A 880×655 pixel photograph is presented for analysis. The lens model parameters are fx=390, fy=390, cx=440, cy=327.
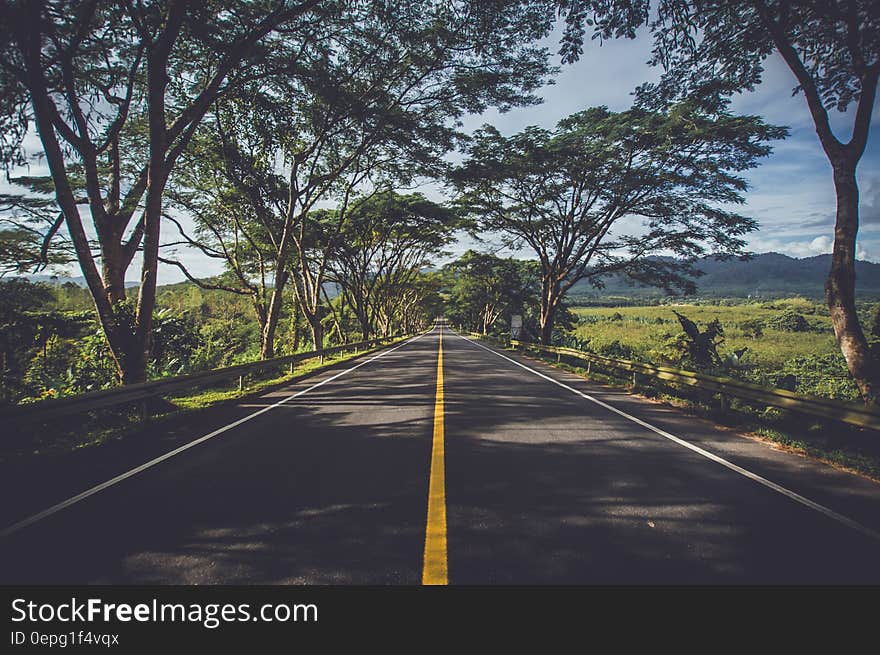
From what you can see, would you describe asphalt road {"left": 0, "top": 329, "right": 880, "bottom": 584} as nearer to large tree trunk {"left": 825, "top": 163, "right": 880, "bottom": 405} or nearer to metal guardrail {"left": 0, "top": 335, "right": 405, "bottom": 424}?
metal guardrail {"left": 0, "top": 335, "right": 405, "bottom": 424}

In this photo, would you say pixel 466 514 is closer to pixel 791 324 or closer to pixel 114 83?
pixel 114 83

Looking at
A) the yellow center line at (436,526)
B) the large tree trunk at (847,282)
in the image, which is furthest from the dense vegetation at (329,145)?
the yellow center line at (436,526)

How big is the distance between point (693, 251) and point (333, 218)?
19574mm

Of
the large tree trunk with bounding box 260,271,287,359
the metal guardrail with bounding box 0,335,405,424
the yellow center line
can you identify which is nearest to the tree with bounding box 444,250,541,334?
the large tree trunk with bounding box 260,271,287,359

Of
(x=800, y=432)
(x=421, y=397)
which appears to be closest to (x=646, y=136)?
(x=800, y=432)

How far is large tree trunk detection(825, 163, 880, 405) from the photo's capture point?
6602 mm

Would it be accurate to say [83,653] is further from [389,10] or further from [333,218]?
[333,218]

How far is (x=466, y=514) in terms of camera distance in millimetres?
3449

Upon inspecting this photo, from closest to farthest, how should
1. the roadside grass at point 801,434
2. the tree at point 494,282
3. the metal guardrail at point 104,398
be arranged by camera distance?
the roadside grass at point 801,434 < the metal guardrail at point 104,398 < the tree at point 494,282

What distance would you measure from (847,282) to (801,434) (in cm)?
288

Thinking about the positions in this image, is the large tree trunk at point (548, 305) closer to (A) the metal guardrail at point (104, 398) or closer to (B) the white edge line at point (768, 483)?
(B) the white edge line at point (768, 483)

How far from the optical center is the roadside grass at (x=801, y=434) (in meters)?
4.98

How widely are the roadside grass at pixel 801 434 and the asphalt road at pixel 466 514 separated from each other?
0.37 metres

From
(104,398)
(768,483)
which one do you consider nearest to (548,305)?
(768,483)
